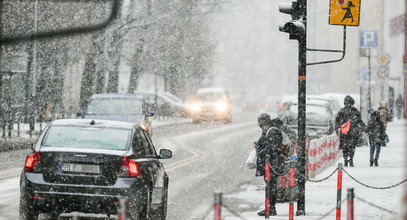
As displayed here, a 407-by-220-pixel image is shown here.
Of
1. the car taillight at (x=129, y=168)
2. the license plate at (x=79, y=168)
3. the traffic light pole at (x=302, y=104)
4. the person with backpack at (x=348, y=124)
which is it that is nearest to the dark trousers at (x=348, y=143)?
the person with backpack at (x=348, y=124)

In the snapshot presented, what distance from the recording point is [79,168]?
11578 mm

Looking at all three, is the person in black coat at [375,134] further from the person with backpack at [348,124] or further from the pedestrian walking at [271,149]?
the pedestrian walking at [271,149]

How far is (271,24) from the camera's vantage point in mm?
137000

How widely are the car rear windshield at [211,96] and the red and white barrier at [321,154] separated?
80.6 ft

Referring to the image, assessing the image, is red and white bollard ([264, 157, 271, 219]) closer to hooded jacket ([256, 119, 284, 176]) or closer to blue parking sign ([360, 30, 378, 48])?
Answer: hooded jacket ([256, 119, 284, 176])

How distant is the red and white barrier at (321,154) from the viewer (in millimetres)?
20766

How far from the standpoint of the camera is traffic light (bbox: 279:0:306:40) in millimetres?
13797

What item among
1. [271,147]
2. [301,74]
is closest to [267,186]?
[271,147]

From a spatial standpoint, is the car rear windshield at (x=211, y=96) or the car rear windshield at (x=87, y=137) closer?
the car rear windshield at (x=87, y=137)

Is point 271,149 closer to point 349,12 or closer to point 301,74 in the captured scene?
point 301,74

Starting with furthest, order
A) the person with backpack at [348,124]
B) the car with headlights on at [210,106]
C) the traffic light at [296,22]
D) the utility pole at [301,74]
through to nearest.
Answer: the car with headlights on at [210,106]
the person with backpack at [348,124]
the utility pole at [301,74]
the traffic light at [296,22]

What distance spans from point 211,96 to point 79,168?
131 feet

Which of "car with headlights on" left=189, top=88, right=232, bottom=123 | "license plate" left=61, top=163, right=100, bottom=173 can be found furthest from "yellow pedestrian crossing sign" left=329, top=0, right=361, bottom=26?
"car with headlights on" left=189, top=88, right=232, bottom=123

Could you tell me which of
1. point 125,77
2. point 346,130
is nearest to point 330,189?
point 346,130
